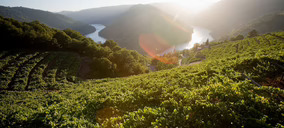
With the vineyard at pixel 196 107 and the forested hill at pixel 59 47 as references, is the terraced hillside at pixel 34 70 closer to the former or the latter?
the forested hill at pixel 59 47

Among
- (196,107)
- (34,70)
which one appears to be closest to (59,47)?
(34,70)

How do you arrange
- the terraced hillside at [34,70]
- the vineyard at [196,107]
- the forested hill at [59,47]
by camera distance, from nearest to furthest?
the vineyard at [196,107], the terraced hillside at [34,70], the forested hill at [59,47]

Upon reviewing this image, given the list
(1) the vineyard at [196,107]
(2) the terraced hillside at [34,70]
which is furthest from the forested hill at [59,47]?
(1) the vineyard at [196,107]

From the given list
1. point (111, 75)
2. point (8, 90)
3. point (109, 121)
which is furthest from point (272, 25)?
point (8, 90)

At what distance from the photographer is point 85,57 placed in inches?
1991

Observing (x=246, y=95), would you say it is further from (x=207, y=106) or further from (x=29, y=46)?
(x=29, y=46)

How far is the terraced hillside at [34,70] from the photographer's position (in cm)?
2673

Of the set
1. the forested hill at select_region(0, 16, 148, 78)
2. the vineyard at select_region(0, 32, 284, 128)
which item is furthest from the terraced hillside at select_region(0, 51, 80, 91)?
the vineyard at select_region(0, 32, 284, 128)

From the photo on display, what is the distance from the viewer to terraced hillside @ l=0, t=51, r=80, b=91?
26734 mm

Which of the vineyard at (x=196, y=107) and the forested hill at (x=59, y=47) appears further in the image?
the forested hill at (x=59, y=47)

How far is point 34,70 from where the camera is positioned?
3198 cm

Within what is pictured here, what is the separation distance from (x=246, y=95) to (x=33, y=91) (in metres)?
36.9

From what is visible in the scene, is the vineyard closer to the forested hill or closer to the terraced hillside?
the terraced hillside

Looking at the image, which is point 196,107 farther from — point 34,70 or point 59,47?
point 59,47
